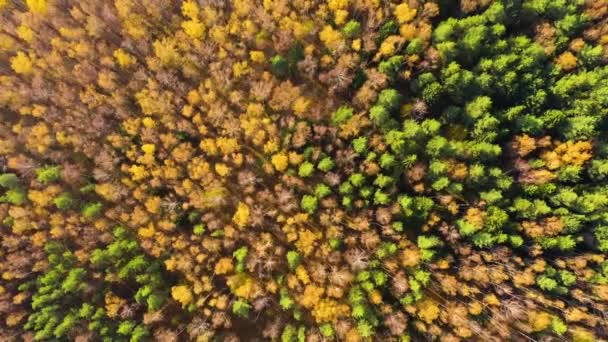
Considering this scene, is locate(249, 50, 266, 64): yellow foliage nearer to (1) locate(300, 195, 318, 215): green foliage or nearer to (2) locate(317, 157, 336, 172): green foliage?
(2) locate(317, 157, 336, 172): green foliage

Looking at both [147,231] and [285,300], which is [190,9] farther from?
[285,300]

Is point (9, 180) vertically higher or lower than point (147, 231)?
lower

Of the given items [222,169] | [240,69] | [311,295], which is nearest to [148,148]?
[222,169]

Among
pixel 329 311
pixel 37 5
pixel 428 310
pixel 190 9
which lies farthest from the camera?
pixel 37 5

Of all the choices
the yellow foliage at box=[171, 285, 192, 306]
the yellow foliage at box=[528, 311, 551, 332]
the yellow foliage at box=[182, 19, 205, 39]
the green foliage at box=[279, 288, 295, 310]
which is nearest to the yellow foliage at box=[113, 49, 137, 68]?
the yellow foliage at box=[182, 19, 205, 39]

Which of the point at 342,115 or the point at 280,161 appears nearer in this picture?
the point at 342,115

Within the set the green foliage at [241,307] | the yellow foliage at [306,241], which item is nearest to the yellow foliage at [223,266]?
the green foliage at [241,307]

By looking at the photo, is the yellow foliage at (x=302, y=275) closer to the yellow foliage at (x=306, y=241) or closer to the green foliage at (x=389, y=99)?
the yellow foliage at (x=306, y=241)
